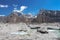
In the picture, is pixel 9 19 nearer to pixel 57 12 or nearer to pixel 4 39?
pixel 57 12

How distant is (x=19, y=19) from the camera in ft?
366

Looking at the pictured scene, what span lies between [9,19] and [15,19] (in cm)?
379

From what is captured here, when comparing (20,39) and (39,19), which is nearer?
(20,39)

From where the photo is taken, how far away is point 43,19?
106 m

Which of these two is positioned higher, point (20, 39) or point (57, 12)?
point (57, 12)

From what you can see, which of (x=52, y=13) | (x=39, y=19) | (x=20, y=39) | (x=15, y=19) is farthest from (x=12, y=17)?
(x=20, y=39)

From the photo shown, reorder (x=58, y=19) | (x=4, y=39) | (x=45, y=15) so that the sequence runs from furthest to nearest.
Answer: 1. (x=45, y=15)
2. (x=58, y=19)
3. (x=4, y=39)

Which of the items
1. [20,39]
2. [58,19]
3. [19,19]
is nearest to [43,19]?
[58,19]

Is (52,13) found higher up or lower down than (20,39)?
higher up

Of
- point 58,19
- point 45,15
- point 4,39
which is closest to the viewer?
point 4,39

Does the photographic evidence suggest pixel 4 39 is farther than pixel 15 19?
No

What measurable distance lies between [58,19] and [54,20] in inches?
103

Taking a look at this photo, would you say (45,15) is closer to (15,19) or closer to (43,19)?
(43,19)

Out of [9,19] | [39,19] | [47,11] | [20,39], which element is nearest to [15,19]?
[9,19]
